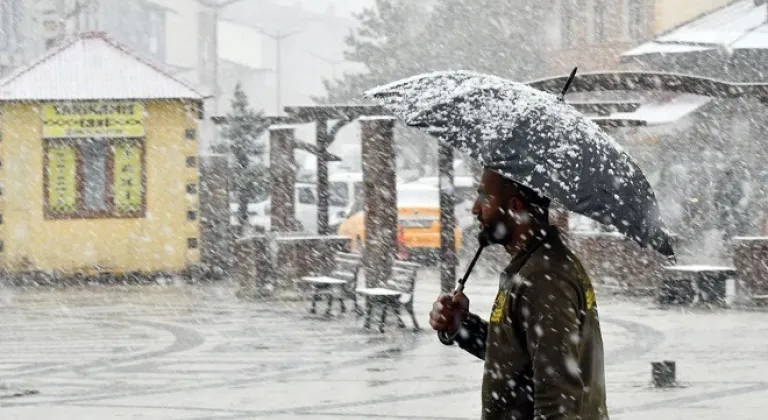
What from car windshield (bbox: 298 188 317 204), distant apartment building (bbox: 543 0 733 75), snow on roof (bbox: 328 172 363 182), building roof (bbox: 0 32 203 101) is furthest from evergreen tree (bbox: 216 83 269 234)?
distant apartment building (bbox: 543 0 733 75)

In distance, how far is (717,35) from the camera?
3162 centimetres

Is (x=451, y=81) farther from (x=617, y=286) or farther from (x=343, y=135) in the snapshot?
(x=343, y=135)

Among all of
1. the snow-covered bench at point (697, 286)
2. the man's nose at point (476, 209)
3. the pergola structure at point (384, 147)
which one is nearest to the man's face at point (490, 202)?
the man's nose at point (476, 209)

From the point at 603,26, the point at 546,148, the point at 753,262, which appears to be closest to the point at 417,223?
the point at 753,262

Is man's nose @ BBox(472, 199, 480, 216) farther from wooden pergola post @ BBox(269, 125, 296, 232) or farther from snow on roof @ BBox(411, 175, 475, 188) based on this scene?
snow on roof @ BBox(411, 175, 475, 188)

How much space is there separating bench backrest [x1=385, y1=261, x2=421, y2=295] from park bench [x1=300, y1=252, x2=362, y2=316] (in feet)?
3.99

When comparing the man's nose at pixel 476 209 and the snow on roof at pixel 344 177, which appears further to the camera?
the snow on roof at pixel 344 177

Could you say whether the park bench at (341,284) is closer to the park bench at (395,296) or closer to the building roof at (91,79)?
the park bench at (395,296)

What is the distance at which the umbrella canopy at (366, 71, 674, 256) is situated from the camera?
4.39 m

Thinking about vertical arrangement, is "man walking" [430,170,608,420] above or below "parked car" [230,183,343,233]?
above

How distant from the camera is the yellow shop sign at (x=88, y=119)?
27.1 metres

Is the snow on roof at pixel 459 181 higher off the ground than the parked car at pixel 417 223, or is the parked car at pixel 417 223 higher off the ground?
the snow on roof at pixel 459 181

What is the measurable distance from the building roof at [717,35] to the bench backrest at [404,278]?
530 inches

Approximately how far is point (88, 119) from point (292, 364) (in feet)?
44.9
